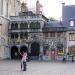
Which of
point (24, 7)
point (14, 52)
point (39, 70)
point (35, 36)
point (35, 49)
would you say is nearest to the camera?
point (39, 70)

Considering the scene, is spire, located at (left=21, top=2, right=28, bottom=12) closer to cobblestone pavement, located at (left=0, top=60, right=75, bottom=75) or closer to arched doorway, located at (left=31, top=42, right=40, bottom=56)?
arched doorway, located at (left=31, top=42, right=40, bottom=56)

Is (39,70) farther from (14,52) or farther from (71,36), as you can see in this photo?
(14,52)

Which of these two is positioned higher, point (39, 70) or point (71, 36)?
point (71, 36)

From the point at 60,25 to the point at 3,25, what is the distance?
43.7 feet

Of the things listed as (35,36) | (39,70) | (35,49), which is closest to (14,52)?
(35,49)

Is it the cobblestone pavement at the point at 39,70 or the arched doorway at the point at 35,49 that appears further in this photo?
the arched doorway at the point at 35,49

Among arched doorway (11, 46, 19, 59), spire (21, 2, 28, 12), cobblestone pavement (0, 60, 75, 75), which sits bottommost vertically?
cobblestone pavement (0, 60, 75, 75)

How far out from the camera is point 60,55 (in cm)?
7544

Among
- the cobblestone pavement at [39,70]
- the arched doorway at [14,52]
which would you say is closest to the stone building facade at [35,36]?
the arched doorway at [14,52]

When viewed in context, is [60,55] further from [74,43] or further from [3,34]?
[3,34]

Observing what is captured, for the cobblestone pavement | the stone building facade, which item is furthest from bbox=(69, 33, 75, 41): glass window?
the cobblestone pavement

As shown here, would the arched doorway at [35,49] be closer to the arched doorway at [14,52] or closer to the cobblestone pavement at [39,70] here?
the arched doorway at [14,52]

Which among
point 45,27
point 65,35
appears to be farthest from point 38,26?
point 65,35

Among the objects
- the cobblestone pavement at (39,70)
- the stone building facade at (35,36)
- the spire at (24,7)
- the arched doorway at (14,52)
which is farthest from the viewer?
the spire at (24,7)
